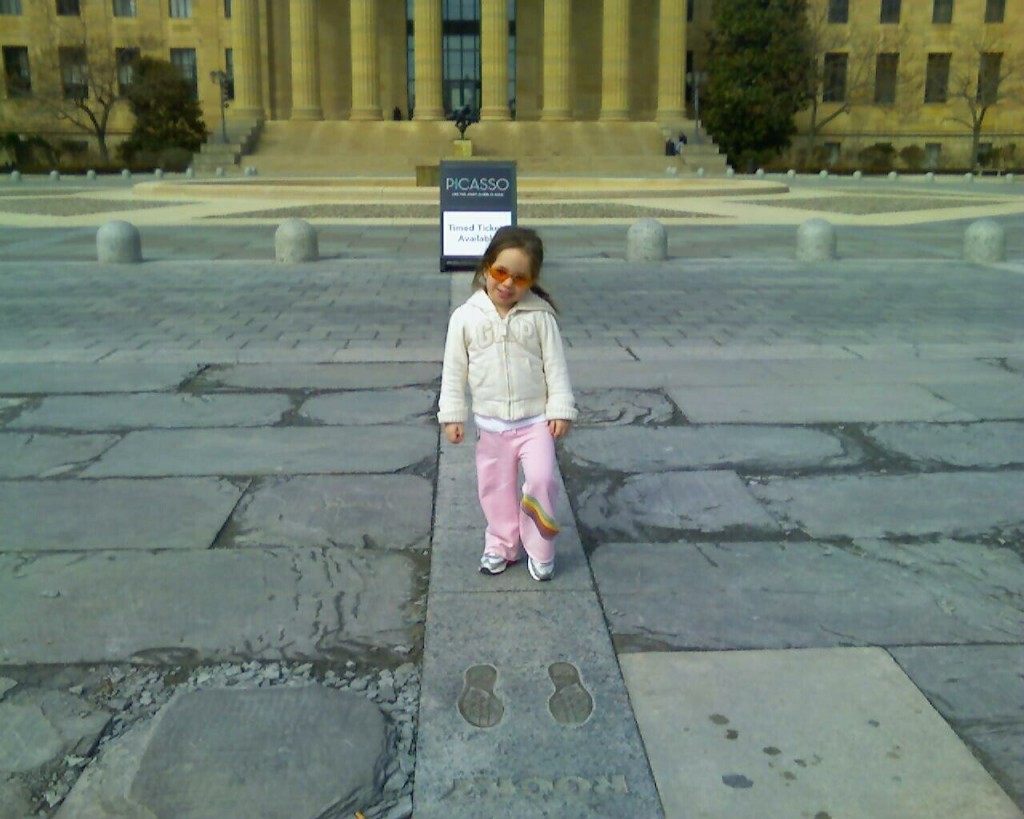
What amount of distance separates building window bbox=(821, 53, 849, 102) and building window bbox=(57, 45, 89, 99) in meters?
36.7

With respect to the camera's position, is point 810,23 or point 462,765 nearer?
point 462,765

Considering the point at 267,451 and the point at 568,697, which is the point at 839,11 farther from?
the point at 568,697

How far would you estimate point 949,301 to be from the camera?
10.4 metres

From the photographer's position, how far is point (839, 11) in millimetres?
55438

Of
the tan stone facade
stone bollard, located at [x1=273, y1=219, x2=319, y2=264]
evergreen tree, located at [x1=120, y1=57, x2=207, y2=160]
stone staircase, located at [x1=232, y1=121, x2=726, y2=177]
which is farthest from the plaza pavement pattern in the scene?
evergreen tree, located at [x1=120, y1=57, x2=207, y2=160]

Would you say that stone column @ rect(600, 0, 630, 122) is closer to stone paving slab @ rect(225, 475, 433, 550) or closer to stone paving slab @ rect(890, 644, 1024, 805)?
stone paving slab @ rect(225, 475, 433, 550)

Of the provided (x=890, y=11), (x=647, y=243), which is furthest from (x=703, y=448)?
(x=890, y=11)

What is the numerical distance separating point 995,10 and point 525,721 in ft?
204

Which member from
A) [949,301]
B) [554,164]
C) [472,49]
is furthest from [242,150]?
[949,301]

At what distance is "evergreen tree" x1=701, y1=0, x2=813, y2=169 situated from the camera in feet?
163

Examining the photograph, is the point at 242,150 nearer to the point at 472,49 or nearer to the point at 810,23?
the point at 472,49

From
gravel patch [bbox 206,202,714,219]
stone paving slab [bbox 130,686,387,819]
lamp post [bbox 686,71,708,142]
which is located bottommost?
gravel patch [bbox 206,202,714,219]

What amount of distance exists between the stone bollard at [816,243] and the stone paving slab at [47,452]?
10044 mm

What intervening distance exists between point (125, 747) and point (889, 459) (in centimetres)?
384
